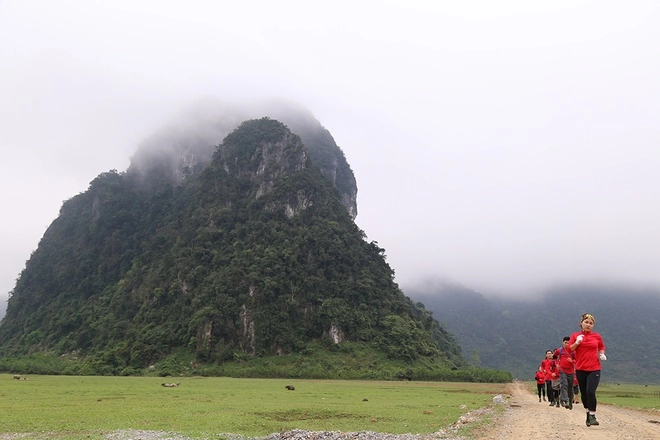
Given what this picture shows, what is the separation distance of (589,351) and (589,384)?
37.4 inches

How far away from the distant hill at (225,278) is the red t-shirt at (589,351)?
103m

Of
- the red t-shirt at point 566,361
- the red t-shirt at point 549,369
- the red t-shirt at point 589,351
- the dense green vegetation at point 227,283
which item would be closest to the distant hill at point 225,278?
the dense green vegetation at point 227,283

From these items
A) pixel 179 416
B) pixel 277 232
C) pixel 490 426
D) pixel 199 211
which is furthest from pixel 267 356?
pixel 490 426

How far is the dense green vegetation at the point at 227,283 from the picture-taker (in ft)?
382

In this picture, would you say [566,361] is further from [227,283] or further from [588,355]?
[227,283]

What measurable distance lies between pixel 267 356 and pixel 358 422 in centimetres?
9711

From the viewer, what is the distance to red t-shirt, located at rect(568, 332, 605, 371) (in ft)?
41.8

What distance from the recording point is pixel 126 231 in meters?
186

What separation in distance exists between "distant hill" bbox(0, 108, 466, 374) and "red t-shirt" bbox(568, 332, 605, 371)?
337ft

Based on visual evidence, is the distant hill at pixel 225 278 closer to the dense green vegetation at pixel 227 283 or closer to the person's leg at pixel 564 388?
the dense green vegetation at pixel 227 283

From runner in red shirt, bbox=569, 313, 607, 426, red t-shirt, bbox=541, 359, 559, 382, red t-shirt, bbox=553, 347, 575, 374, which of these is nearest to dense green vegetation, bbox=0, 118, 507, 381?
red t-shirt, bbox=541, 359, 559, 382

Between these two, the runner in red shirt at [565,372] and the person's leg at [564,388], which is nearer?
the runner in red shirt at [565,372]

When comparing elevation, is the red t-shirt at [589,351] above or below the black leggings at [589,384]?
above

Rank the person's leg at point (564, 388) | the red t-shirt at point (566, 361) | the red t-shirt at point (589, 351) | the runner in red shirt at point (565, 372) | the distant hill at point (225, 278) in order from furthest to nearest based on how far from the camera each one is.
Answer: the distant hill at point (225, 278) < the person's leg at point (564, 388) < the runner in red shirt at point (565, 372) < the red t-shirt at point (566, 361) < the red t-shirt at point (589, 351)
